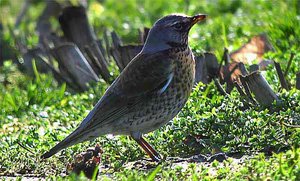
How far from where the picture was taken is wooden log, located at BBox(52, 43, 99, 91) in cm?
851

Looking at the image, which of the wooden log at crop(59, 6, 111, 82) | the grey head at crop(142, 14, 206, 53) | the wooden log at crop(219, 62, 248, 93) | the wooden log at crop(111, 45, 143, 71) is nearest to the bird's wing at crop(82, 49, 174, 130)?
the grey head at crop(142, 14, 206, 53)

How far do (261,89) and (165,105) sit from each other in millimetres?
852

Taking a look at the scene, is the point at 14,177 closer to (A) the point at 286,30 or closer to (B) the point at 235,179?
(B) the point at 235,179

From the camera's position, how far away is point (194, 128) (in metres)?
6.45

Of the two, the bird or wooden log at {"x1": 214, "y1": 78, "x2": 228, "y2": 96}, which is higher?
wooden log at {"x1": 214, "y1": 78, "x2": 228, "y2": 96}

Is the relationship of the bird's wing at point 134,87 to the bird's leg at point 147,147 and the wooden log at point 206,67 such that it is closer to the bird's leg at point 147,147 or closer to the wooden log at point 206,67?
the bird's leg at point 147,147

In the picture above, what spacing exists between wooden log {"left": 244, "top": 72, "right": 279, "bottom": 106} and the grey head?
2.02 feet

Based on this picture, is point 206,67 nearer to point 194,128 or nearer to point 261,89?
point 261,89

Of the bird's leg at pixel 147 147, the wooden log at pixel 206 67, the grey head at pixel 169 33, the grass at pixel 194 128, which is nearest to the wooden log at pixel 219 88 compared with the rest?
the grass at pixel 194 128

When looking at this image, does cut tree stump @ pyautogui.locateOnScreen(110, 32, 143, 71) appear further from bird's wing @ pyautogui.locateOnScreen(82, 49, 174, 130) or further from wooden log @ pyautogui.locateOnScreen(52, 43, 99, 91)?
bird's wing @ pyautogui.locateOnScreen(82, 49, 174, 130)

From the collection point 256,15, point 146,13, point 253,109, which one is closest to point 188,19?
point 253,109

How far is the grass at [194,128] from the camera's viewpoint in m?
5.53

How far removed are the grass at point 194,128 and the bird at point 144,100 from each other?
0.22 metres

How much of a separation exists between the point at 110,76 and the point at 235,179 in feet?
10.9
